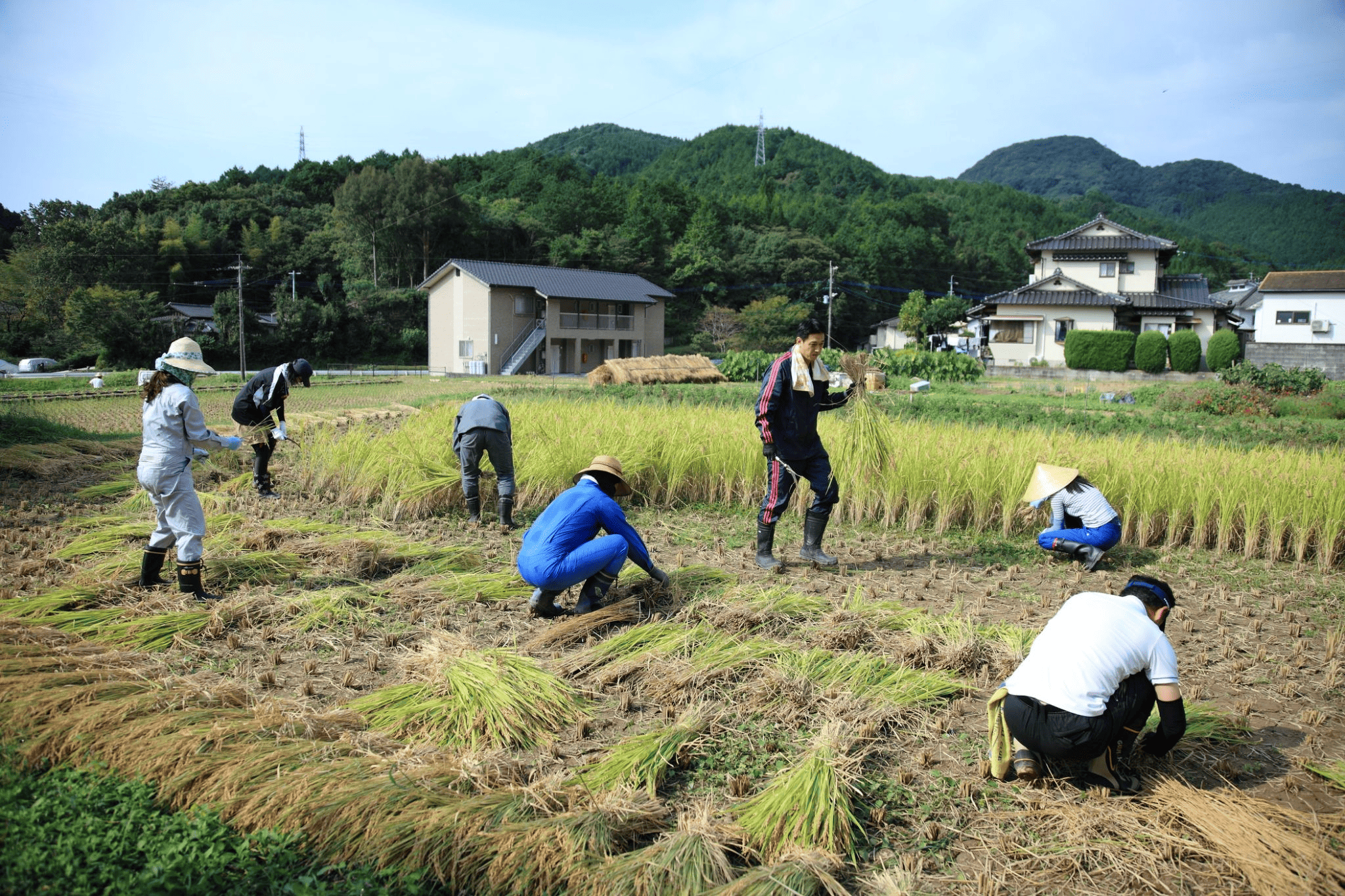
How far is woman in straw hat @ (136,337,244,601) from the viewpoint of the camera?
4.33 m

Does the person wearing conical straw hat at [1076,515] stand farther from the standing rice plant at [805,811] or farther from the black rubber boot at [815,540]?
the standing rice plant at [805,811]

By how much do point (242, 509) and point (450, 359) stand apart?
105 feet

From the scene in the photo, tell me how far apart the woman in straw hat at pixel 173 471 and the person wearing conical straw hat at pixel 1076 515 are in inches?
198

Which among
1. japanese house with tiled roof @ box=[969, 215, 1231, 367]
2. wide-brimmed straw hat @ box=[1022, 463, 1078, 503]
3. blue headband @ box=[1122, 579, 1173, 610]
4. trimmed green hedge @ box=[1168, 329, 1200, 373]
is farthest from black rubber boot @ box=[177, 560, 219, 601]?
japanese house with tiled roof @ box=[969, 215, 1231, 367]

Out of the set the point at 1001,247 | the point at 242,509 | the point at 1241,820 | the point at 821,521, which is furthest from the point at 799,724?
the point at 1001,247

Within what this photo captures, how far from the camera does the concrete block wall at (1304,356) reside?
1003 inches

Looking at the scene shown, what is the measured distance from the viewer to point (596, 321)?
1506 inches

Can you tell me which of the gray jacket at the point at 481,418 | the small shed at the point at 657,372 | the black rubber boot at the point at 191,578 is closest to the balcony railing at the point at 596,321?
the small shed at the point at 657,372

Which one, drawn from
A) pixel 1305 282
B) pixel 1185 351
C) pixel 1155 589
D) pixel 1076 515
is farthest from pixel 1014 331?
pixel 1155 589

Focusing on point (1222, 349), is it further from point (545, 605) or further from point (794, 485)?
point (545, 605)

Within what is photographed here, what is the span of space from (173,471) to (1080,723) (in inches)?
173

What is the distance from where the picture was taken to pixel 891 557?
18.2ft

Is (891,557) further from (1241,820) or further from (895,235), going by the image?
(895,235)

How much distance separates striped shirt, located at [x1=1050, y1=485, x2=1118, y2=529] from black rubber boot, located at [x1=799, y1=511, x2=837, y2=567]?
1537mm
